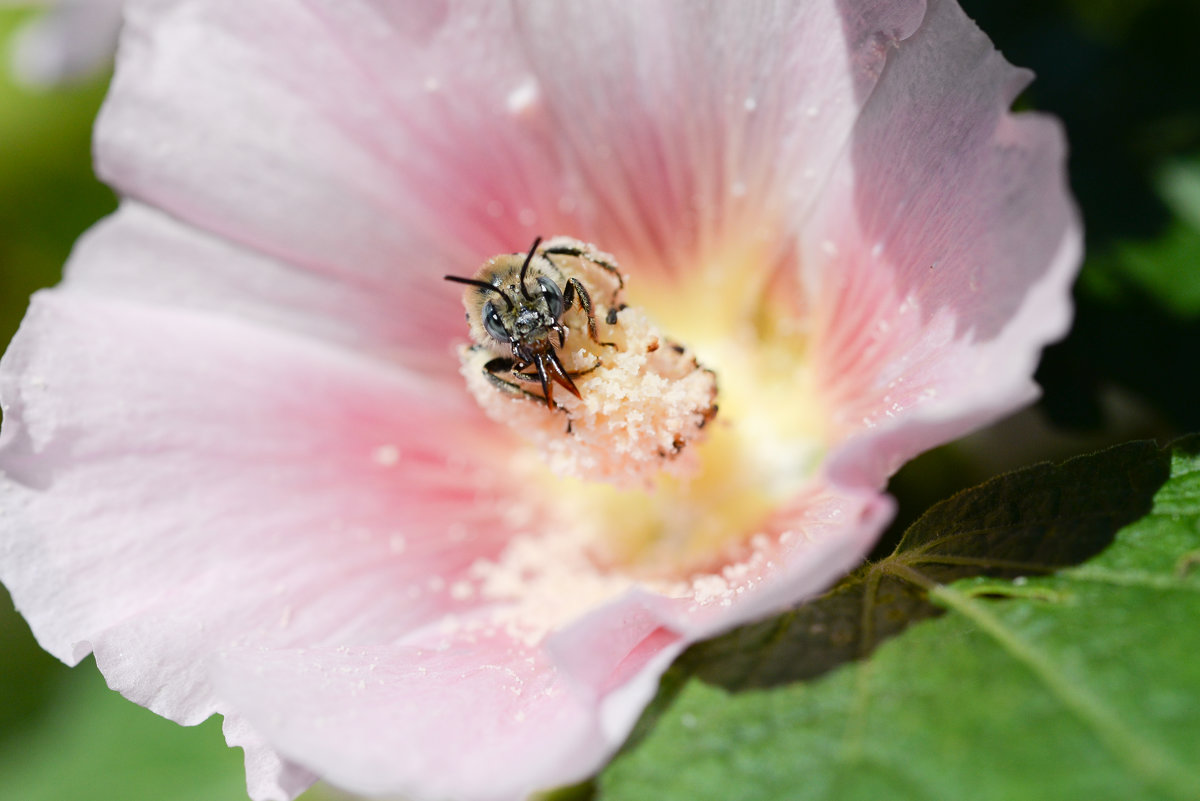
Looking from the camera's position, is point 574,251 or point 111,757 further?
point 111,757

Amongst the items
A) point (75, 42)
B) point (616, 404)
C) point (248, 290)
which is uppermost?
point (616, 404)

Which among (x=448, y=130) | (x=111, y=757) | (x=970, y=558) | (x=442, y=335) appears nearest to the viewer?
(x=970, y=558)

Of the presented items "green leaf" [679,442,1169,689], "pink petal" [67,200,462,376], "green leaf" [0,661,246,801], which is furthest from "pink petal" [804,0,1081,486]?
"green leaf" [0,661,246,801]

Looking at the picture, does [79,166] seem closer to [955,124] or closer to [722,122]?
[722,122]

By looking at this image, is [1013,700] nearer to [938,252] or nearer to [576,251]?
[938,252]

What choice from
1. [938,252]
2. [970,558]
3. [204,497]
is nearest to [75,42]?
[204,497]

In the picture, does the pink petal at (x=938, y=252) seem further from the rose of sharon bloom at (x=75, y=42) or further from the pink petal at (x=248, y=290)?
the rose of sharon bloom at (x=75, y=42)
